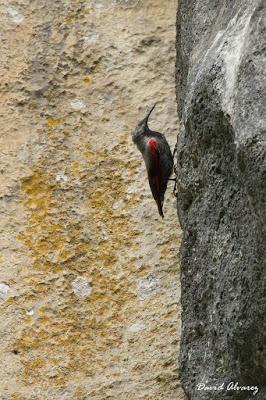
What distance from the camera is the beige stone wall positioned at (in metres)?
4.86

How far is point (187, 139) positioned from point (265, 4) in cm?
67

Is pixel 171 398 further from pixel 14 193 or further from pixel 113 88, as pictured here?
pixel 113 88

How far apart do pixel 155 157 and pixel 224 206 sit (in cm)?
153

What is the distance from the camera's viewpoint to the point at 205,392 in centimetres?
356

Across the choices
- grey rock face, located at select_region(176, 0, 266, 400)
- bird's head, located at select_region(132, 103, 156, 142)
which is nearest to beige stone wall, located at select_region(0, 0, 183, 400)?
bird's head, located at select_region(132, 103, 156, 142)

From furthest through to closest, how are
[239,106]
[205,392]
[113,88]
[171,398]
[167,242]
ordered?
[113,88]
[167,242]
[171,398]
[205,392]
[239,106]

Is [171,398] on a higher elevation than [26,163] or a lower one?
lower

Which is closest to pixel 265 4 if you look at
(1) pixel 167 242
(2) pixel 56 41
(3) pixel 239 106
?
(3) pixel 239 106

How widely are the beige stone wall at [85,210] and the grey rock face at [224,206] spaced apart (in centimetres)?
113

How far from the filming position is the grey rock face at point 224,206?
10.5 feet

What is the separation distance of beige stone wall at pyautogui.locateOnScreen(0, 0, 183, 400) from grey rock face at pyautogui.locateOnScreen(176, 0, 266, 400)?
1.13m

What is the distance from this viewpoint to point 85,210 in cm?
523
